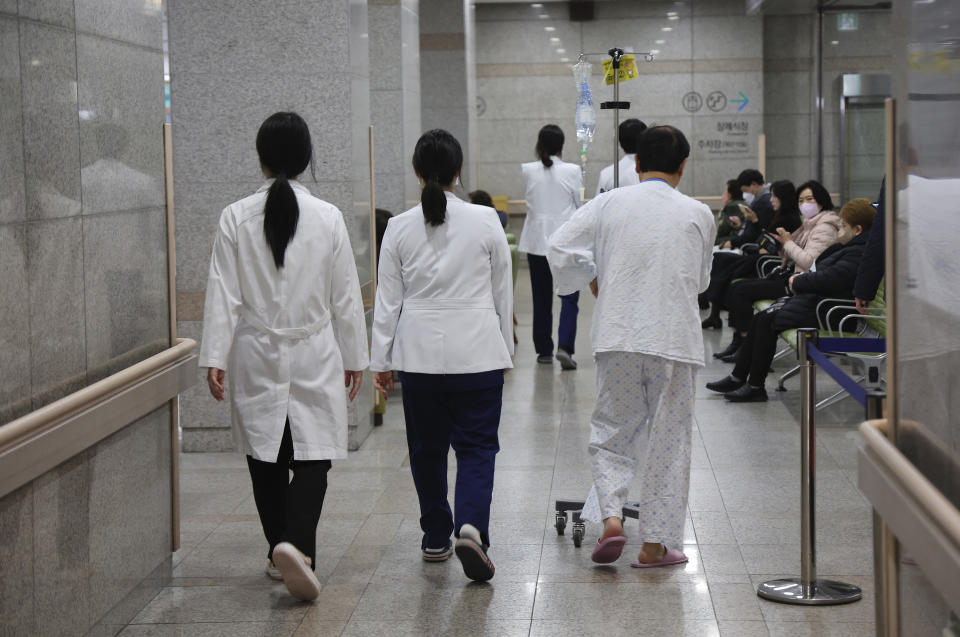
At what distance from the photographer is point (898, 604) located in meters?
3.02

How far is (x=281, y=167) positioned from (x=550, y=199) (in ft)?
18.1

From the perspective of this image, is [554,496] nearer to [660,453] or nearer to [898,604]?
[660,453]

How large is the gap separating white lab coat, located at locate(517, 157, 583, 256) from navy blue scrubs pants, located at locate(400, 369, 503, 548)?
5.18m

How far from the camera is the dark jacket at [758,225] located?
11.4 meters

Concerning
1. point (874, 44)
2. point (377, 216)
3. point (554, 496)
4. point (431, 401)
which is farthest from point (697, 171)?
point (431, 401)

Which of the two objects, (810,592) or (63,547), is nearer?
(63,547)

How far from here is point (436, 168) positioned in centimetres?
463

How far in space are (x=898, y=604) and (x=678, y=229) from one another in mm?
1911

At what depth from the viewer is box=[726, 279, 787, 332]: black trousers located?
9219mm

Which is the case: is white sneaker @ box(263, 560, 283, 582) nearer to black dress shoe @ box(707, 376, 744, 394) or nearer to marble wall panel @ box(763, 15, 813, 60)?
black dress shoe @ box(707, 376, 744, 394)

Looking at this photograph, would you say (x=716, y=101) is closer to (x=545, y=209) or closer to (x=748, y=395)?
(x=545, y=209)

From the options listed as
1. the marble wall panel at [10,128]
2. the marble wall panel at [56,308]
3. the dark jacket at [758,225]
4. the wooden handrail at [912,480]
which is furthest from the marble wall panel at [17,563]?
the dark jacket at [758,225]

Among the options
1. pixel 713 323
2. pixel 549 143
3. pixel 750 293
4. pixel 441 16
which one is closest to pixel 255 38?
pixel 549 143

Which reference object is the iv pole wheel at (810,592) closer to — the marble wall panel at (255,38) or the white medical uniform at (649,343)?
the white medical uniform at (649,343)
